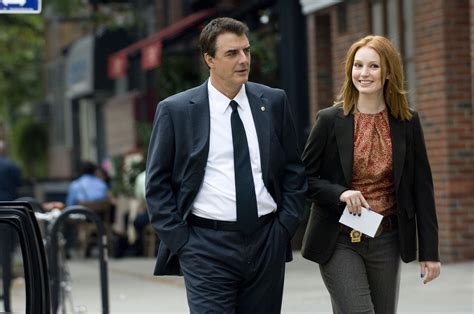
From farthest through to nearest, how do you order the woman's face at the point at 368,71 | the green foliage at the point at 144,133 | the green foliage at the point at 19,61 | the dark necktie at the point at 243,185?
the green foliage at the point at 19,61, the green foliage at the point at 144,133, the woman's face at the point at 368,71, the dark necktie at the point at 243,185

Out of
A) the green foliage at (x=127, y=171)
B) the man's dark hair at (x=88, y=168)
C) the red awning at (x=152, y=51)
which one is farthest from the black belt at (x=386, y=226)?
the man's dark hair at (x=88, y=168)

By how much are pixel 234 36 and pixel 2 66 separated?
65.6ft

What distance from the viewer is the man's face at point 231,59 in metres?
5.65

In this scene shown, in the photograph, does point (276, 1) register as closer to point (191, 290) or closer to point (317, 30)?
point (317, 30)

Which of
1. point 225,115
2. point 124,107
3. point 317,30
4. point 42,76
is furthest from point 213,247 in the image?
point 42,76

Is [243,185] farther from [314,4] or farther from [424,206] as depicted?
[314,4]

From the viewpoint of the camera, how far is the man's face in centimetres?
565

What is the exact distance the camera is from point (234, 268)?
5.61 meters

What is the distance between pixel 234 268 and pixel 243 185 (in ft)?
1.15

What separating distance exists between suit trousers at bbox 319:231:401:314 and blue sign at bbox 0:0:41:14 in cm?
334

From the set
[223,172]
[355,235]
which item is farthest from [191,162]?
[355,235]

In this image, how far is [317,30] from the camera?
17.5 m

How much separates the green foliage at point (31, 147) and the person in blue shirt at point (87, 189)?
54.3 feet

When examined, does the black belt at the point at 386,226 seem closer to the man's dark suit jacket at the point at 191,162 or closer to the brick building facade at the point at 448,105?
the man's dark suit jacket at the point at 191,162
